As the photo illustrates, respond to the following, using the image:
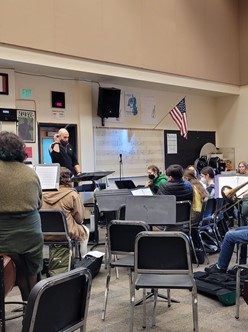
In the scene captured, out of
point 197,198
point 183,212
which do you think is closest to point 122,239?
point 183,212

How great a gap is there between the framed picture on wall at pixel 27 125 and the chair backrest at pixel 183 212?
3801 millimetres

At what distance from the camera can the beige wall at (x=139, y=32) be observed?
260 inches

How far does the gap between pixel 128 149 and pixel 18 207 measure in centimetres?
642

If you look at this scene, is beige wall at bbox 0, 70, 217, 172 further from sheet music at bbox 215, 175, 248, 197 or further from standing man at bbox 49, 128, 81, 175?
sheet music at bbox 215, 175, 248, 197

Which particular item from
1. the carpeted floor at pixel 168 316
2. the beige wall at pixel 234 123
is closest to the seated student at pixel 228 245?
the carpeted floor at pixel 168 316

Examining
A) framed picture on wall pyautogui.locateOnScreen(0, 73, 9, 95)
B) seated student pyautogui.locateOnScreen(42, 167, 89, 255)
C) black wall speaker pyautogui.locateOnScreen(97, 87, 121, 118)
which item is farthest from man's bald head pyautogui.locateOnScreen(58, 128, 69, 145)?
seated student pyautogui.locateOnScreen(42, 167, 89, 255)

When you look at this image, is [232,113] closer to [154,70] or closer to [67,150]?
[154,70]

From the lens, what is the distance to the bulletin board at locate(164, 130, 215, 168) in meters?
9.82

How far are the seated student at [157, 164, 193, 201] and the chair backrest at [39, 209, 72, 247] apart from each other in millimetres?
1406

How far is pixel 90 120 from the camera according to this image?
835cm

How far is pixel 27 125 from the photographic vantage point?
24.3 ft

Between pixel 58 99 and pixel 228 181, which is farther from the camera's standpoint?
pixel 58 99

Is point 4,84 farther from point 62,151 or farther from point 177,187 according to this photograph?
point 177,187

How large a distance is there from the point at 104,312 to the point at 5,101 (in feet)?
15.5
